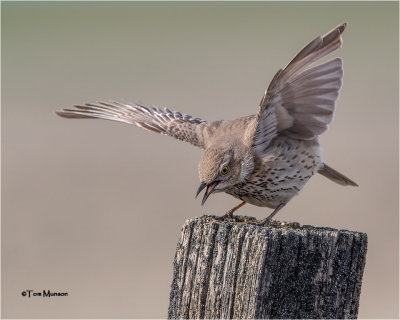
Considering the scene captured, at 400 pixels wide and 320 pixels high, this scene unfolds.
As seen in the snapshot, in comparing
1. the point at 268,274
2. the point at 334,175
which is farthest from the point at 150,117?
the point at 268,274

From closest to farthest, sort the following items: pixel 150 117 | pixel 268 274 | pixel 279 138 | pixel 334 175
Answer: pixel 268 274
pixel 279 138
pixel 334 175
pixel 150 117

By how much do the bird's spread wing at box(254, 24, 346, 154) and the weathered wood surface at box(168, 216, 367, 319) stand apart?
2162 mm

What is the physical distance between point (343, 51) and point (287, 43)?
13.2 feet

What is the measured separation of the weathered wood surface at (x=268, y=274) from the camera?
16.7 feet

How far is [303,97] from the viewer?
7.61 meters

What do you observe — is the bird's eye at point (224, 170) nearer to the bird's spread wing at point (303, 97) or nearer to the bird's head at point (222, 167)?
the bird's head at point (222, 167)

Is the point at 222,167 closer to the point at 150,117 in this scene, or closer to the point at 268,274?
the point at 150,117

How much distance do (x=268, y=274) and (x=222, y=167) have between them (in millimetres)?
2594

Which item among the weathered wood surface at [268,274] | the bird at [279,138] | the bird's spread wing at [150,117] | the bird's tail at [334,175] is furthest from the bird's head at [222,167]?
the weathered wood surface at [268,274]

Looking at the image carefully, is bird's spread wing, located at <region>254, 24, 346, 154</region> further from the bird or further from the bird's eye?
the bird's eye

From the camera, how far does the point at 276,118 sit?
7.71 m

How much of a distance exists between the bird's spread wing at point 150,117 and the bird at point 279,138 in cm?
31

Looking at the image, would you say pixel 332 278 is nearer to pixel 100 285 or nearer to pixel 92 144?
pixel 100 285

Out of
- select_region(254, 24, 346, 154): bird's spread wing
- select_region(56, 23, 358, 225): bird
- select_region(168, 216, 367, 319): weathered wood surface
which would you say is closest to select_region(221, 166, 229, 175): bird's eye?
select_region(56, 23, 358, 225): bird
